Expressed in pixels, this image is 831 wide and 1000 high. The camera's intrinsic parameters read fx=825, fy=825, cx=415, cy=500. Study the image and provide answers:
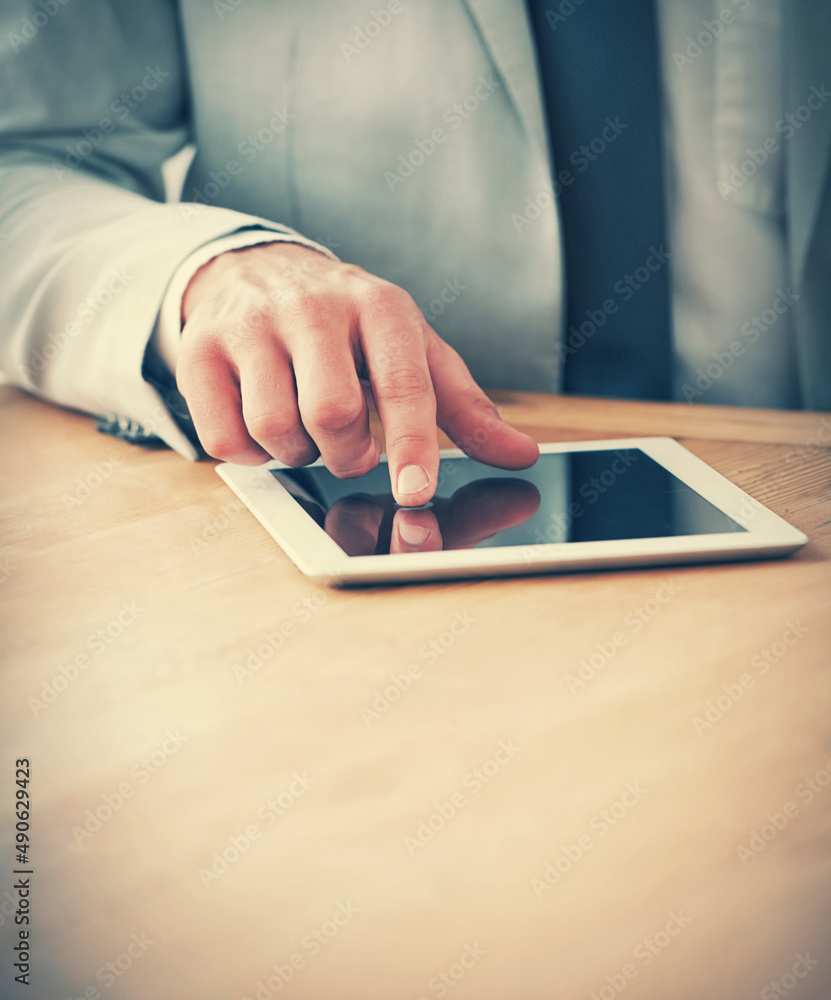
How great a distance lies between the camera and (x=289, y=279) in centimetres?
55

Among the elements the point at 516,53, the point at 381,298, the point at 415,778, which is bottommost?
the point at 415,778

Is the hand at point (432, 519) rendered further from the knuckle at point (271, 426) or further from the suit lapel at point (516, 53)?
the suit lapel at point (516, 53)

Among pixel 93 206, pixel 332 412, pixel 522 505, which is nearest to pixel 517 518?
pixel 522 505

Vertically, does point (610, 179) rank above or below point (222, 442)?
above

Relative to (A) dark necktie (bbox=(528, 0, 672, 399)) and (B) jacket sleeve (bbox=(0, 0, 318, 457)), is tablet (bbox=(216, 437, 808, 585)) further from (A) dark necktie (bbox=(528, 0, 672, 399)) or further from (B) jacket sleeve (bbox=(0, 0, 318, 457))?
(A) dark necktie (bbox=(528, 0, 672, 399))

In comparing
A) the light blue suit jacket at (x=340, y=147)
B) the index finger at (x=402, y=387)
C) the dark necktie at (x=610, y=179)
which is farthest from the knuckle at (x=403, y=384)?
the dark necktie at (x=610, y=179)

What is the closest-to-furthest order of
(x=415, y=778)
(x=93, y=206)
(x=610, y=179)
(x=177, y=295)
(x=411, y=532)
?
(x=415, y=778), (x=411, y=532), (x=177, y=295), (x=93, y=206), (x=610, y=179)

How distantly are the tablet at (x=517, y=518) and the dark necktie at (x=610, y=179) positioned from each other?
305 mm

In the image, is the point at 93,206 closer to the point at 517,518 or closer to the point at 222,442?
the point at 222,442

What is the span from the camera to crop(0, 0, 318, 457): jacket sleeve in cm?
61

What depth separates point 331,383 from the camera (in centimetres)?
48

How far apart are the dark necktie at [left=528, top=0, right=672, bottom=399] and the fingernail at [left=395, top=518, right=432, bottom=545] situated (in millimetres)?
461

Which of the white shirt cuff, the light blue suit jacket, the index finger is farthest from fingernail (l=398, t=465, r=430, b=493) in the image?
the light blue suit jacket

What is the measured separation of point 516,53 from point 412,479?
54 centimetres
